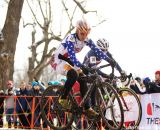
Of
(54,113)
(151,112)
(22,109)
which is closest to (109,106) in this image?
(54,113)

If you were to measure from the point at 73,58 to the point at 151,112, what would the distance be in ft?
14.7

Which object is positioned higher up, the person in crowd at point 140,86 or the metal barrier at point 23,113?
the person in crowd at point 140,86

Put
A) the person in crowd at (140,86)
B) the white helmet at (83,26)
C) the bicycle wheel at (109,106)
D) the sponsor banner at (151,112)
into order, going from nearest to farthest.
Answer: the bicycle wheel at (109,106)
the white helmet at (83,26)
the sponsor banner at (151,112)
the person in crowd at (140,86)

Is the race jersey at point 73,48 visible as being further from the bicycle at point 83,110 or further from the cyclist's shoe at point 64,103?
the cyclist's shoe at point 64,103

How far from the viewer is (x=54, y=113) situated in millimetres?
9172

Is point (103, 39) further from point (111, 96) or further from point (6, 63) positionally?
point (6, 63)

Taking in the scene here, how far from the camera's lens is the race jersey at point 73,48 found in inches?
322

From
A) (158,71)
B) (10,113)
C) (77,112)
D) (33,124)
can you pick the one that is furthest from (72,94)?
(10,113)

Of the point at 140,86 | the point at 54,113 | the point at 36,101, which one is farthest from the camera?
the point at 36,101

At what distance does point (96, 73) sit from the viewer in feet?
27.7

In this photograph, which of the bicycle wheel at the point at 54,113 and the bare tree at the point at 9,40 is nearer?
the bicycle wheel at the point at 54,113

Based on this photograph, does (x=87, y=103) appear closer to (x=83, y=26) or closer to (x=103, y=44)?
(x=103, y=44)

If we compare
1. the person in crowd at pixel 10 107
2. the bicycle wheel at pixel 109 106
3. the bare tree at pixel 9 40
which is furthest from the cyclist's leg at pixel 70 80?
the bare tree at pixel 9 40

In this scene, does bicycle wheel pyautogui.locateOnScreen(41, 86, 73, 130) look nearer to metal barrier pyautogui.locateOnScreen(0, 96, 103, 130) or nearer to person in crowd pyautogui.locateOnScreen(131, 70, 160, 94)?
person in crowd pyautogui.locateOnScreen(131, 70, 160, 94)
